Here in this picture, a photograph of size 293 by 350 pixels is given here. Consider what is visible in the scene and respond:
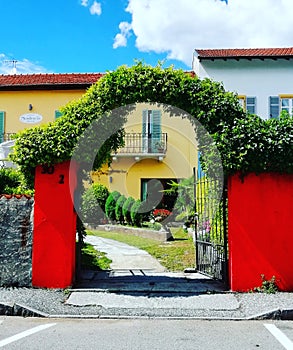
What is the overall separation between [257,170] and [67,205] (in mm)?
3395

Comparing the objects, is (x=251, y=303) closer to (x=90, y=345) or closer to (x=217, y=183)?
(x=217, y=183)

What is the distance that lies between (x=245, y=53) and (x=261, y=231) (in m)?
14.7

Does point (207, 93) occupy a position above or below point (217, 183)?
above

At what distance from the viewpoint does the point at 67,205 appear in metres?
8.32

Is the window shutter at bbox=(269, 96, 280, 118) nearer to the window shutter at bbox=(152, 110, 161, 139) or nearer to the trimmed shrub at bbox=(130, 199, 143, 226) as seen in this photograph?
A: the window shutter at bbox=(152, 110, 161, 139)

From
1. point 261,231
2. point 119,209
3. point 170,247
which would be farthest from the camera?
point 119,209

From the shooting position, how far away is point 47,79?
23.2 metres

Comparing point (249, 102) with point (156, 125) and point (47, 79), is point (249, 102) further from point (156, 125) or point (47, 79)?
point (47, 79)

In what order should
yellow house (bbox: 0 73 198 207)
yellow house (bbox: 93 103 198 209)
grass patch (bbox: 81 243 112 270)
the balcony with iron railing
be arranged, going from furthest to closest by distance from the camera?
the balcony with iron railing < yellow house (bbox: 0 73 198 207) < yellow house (bbox: 93 103 198 209) < grass patch (bbox: 81 243 112 270)

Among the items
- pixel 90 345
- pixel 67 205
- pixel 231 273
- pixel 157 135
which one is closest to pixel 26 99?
pixel 157 135

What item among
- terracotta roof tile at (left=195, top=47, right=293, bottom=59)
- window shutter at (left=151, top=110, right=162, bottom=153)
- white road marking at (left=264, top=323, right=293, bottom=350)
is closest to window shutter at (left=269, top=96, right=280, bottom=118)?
terracotta roof tile at (left=195, top=47, right=293, bottom=59)

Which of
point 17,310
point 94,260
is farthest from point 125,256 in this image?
point 17,310

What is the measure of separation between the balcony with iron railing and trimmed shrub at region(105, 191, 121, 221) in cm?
248

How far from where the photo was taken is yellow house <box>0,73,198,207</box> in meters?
22.1
